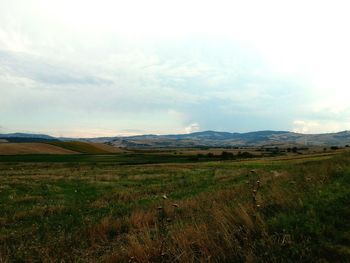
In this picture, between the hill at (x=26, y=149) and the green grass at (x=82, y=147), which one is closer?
the hill at (x=26, y=149)

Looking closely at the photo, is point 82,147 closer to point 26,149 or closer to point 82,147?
point 82,147

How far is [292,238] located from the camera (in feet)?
22.0

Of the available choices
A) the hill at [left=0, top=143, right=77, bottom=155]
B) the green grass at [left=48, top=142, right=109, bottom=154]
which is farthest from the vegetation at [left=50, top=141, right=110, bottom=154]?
the hill at [left=0, top=143, right=77, bottom=155]

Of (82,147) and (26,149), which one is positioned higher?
(82,147)

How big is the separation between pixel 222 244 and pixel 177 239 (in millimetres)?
1086

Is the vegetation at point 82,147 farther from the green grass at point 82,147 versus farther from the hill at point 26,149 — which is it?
the hill at point 26,149

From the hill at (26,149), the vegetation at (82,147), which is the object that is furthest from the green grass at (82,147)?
the hill at (26,149)

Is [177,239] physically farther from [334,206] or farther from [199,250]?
[334,206]

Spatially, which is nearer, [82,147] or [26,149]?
[26,149]

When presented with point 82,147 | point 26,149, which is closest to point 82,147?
point 82,147

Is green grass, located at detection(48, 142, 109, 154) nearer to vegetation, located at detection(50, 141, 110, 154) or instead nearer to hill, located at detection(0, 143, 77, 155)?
vegetation, located at detection(50, 141, 110, 154)

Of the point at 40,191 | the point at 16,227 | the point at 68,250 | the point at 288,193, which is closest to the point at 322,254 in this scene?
the point at 288,193

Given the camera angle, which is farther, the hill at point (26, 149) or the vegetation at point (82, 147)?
the vegetation at point (82, 147)

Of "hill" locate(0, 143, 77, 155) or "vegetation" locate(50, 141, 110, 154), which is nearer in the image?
"hill" locate(0, 143, 77, 155)
